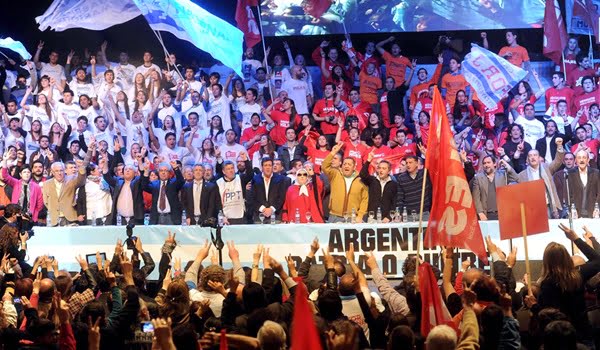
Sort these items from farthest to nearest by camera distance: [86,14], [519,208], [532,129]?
1. [86,14]
2. [532,129]
3. [519,208]

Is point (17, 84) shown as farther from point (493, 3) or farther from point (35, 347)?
point (35, 347)

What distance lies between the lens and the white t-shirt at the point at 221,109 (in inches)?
729

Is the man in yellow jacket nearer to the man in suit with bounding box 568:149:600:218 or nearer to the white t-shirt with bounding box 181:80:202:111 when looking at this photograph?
the man in suit with bounding box 568:149:600:218

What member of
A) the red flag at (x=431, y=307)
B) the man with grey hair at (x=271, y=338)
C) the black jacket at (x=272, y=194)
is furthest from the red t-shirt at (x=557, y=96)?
the man with grey hair at (x=271, y=338)

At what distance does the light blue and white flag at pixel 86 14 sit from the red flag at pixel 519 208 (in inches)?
518

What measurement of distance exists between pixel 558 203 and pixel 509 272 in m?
8.28

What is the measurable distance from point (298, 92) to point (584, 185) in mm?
5561

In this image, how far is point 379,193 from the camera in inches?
579

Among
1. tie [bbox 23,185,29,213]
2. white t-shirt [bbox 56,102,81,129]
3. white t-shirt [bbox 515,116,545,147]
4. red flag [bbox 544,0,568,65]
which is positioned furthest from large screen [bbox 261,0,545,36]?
tie [bbox 23,185,29,213]

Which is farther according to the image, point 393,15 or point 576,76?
point 393,15

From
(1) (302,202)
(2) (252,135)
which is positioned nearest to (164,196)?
(2) (252,135)

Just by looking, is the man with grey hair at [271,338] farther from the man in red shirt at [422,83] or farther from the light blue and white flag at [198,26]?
the man in red shirt at [422,83]

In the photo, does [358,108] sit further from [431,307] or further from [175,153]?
[431,307]

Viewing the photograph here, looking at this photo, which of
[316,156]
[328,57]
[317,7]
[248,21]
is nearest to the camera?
[316,156]
